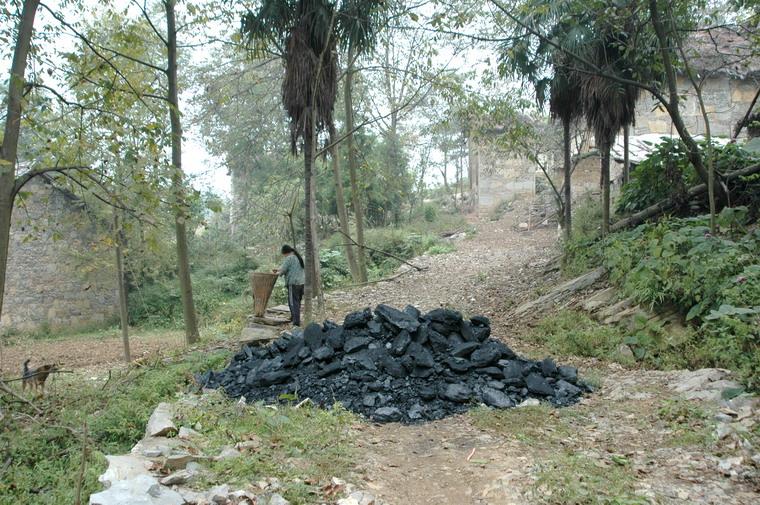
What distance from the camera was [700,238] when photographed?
25.4 ft

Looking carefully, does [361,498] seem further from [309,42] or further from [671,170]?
[671,170]

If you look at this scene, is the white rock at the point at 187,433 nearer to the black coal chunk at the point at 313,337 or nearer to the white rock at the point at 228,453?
the white rock at the point at 228,453

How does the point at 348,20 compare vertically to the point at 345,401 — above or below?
above

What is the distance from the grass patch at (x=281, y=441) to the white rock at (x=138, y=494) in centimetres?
35

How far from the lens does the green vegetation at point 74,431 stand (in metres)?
4.08

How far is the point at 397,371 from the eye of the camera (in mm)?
6270

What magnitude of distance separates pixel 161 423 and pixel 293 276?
5.37 meters

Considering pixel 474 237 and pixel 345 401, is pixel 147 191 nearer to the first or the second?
pixel 345 401

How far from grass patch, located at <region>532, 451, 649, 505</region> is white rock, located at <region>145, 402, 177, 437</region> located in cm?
290

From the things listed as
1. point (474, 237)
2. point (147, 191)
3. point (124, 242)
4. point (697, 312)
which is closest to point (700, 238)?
point (697, 312)

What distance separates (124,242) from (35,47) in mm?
8157

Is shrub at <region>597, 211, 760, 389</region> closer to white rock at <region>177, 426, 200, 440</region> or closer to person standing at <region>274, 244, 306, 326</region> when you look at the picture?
white rock at <region>177, 426, 200, 440</region>

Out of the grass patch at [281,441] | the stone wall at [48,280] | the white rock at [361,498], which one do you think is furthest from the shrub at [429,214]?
the white rock at [361,498]

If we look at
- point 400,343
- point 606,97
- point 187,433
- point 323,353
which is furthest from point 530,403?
point 606,97
